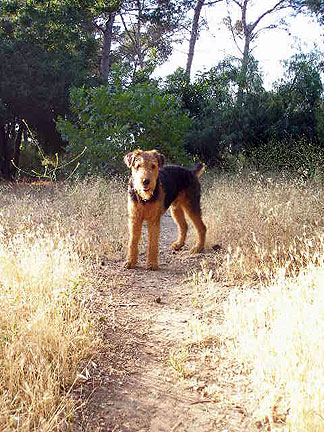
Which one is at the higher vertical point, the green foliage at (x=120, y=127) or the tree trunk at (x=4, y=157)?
the green foliage at (x=120, y=127)

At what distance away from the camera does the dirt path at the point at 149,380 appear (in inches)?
88.7

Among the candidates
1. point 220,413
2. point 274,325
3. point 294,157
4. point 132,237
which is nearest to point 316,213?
point 132,237

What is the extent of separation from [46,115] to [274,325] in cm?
1301

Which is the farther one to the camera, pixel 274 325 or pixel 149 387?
pixel 274 325

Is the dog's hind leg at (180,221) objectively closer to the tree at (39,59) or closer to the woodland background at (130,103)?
the woodland background at (130,103)

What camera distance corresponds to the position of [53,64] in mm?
13320

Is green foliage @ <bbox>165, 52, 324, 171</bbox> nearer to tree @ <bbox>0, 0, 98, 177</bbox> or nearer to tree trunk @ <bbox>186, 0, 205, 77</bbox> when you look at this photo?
tree trunk @ <bbox>186, 0, 205, 77</bbox>

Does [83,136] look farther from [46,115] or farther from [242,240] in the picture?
[242,240]

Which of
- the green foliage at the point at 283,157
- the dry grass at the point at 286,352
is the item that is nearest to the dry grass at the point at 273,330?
the dry grass at the point at 286,352

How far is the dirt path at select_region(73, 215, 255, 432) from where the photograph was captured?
2254 mm

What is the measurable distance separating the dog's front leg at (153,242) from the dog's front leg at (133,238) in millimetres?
128

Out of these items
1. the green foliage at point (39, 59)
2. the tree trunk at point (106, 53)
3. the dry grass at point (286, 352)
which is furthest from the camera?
the tree trunk at point (106, 53)

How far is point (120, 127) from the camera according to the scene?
33.2 ft

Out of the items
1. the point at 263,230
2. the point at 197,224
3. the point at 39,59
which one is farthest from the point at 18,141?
the point at 263,230
